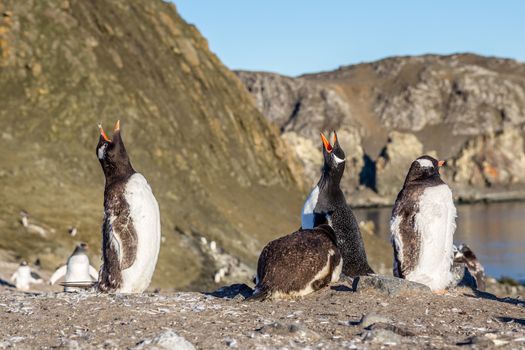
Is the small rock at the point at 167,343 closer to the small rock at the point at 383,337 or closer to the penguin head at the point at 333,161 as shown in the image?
the small rock at the point at 383,337

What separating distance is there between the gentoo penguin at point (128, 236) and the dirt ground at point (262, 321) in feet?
3.29

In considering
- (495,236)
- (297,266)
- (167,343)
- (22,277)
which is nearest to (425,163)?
(297,266)

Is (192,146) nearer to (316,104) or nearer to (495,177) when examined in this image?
(495,177)

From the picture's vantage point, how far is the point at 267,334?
22.8 feet

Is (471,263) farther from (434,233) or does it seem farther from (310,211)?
(434,233)

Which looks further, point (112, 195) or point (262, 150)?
point (262, 150)

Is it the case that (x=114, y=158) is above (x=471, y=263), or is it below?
above

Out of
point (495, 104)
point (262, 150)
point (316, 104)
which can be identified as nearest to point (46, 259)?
point (262, 150)

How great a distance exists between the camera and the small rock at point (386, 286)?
29.0 ft

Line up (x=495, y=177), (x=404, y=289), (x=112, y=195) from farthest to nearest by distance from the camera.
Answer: (x=495, y=177), (x=112, y=195), (x=404, y=289)

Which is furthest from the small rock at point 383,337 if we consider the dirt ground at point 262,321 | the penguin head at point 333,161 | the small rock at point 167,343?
the penguin head at point 333,161

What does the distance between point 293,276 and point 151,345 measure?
2.86 meters

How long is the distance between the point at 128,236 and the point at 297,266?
8.41 feet

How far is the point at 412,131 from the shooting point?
196m
